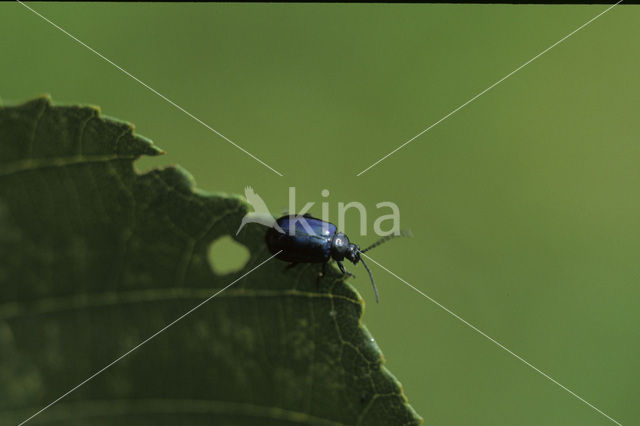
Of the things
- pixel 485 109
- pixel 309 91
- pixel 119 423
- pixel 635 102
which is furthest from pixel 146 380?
pixel 635 102

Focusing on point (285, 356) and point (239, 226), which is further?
point (239, 226)

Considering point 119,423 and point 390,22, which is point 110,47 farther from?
point 119,423
